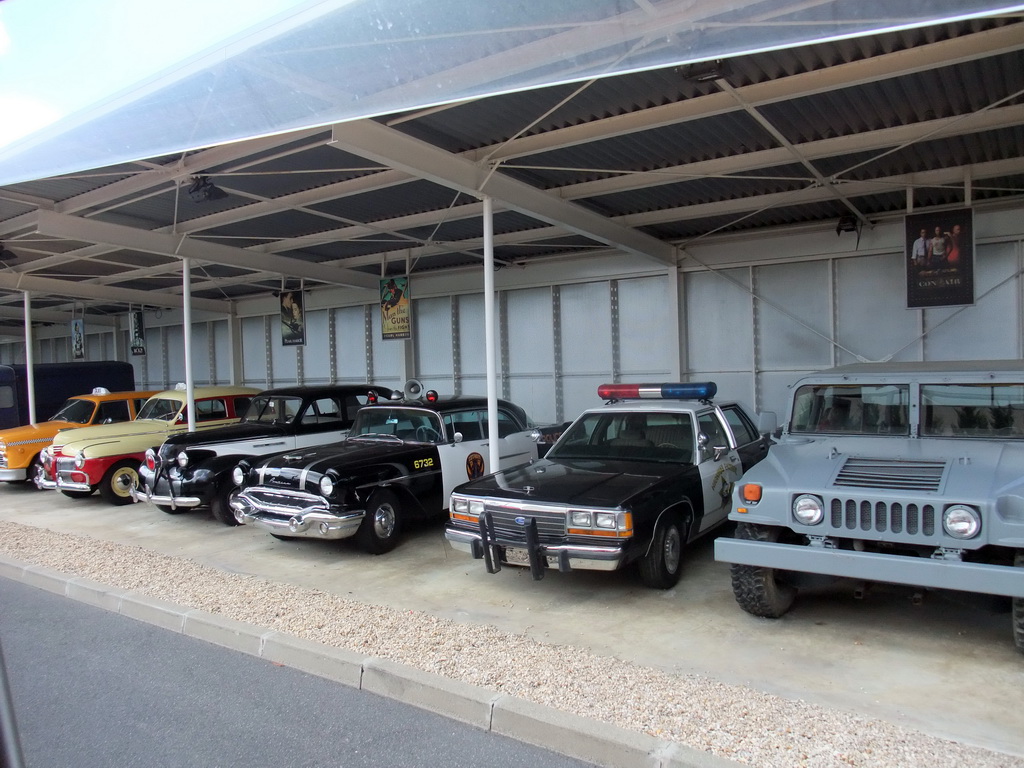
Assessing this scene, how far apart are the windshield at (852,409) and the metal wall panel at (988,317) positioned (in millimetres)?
6268

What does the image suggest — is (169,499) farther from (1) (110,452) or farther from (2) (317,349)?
(2) (317,349)

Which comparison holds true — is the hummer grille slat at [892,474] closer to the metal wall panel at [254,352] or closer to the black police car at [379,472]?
the black police car at [379,472]

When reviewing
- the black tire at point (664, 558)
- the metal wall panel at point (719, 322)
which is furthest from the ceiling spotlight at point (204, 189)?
the metal wall panel at point (719, 322)

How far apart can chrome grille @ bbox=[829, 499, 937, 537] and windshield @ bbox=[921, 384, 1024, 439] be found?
153 centimetres

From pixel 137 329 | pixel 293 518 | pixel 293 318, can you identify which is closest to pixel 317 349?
pixel 293 318

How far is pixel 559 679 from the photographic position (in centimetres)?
435

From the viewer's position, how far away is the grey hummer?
13.8 ft

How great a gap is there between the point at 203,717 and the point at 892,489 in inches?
178

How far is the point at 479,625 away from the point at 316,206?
7.84 m

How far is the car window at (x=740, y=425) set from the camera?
775cm

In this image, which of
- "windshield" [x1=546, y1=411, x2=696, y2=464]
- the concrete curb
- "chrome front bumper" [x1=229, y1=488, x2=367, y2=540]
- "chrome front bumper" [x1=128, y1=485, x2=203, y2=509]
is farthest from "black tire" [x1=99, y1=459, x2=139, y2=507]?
"windshield" [x1=546, y1=411, x2=696, y2=464]

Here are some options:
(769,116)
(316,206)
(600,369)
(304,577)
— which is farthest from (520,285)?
(304,577)

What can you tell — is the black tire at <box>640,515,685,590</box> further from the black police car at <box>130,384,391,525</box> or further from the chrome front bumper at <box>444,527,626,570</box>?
the black police car at <box>130,384,391,525</box>

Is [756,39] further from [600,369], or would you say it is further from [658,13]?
[600,369]
